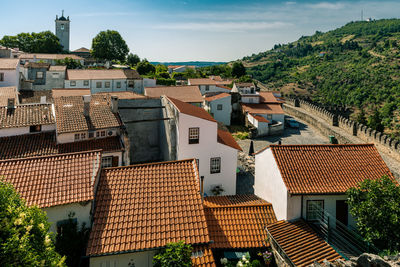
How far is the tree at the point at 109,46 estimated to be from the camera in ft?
307

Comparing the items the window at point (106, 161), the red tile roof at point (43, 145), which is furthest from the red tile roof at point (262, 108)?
the window at point (106, 161)

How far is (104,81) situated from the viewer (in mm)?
53969

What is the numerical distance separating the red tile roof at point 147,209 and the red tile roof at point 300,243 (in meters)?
3.65

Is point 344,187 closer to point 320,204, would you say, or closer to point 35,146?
point 320,204

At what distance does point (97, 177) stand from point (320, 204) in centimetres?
1153

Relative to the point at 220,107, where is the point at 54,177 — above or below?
below

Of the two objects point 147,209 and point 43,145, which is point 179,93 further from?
point 147,209

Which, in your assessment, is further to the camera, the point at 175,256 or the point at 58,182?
the point at 58,182

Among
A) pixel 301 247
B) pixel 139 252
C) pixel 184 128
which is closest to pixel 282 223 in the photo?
pixel 301 247

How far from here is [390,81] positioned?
282 ft

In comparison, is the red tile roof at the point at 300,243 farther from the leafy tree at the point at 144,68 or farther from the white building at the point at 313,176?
the leafy tree at the point at 144,68

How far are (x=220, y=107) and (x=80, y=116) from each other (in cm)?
2905

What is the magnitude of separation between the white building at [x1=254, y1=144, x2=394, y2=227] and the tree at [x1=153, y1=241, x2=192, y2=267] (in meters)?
6.14

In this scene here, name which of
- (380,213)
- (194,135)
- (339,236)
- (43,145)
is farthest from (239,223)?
(43,145)
